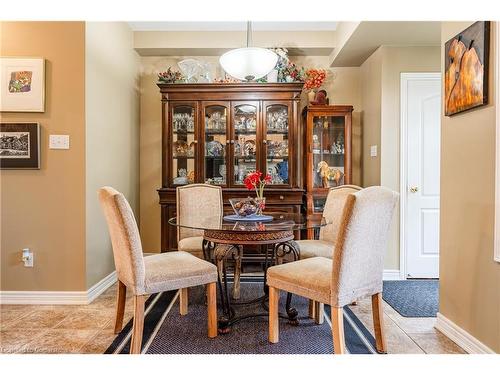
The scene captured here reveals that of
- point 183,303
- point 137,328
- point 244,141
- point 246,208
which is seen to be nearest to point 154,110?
point 244,141

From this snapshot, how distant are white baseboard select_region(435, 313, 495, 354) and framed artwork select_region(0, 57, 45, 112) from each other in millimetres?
3366

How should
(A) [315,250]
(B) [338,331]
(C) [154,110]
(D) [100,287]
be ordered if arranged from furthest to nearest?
1. (C) [154,110]
2. (D) [100,287]
3. (A) [315,250]
4. (B) [338,331]

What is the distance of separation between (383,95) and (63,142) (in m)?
3.00

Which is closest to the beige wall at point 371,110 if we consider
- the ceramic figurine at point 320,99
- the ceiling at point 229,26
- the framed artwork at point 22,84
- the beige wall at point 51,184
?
the ceramic figurine at point 320,99

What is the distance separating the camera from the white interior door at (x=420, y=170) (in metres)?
3.38

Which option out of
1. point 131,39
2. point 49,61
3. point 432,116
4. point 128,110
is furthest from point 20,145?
point 432,116

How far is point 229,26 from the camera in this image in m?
3.73

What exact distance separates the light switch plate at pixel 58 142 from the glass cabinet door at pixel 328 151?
8.02 ft

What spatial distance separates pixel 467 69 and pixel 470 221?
909 mm

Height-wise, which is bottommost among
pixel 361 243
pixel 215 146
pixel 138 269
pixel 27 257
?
Answer: pixel 27 257

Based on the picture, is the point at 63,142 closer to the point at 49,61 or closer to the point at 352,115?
the point at 49,61

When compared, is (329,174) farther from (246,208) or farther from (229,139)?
(246,208)

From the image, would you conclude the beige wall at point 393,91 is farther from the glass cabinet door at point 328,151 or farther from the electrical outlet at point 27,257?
the electrical outlet at point 27,257

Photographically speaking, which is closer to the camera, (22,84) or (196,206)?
(22,84)
